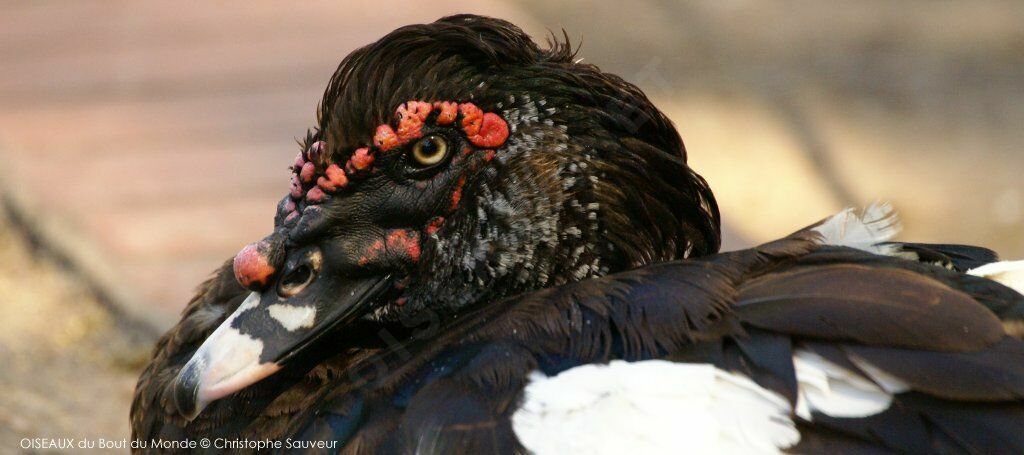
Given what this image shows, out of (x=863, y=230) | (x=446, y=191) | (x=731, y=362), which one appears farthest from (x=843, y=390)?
(x=446, y=191)

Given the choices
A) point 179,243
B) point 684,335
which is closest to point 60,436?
point 179,243

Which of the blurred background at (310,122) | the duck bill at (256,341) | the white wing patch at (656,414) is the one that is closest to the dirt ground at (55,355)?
the blurred background at (310,122)

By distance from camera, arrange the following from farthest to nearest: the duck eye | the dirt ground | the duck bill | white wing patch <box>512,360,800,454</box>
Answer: the dirt ground → the duck eye → the duck bill → white wing patch <box>512,360,800,454</box>

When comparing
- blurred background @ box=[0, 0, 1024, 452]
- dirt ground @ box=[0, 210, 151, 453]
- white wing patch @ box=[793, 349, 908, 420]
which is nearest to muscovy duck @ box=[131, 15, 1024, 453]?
white wing patch @ box=[793, 349, 908, 420]

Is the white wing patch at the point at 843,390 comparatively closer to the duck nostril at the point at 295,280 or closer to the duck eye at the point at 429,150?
the duck eye at the point at 429,150

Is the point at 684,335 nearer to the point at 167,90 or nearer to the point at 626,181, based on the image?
the point at 626,181

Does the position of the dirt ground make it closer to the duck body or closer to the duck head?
the duck head

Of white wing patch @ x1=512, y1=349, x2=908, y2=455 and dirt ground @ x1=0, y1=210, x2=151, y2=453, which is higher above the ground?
white wing patch @ x1=512, y1=349, x2=908, y2=455

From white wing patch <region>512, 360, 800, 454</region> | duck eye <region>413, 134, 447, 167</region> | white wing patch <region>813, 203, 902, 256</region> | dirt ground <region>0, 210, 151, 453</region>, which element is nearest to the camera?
white wing patch <region>512, 360, 800, 454</region>
